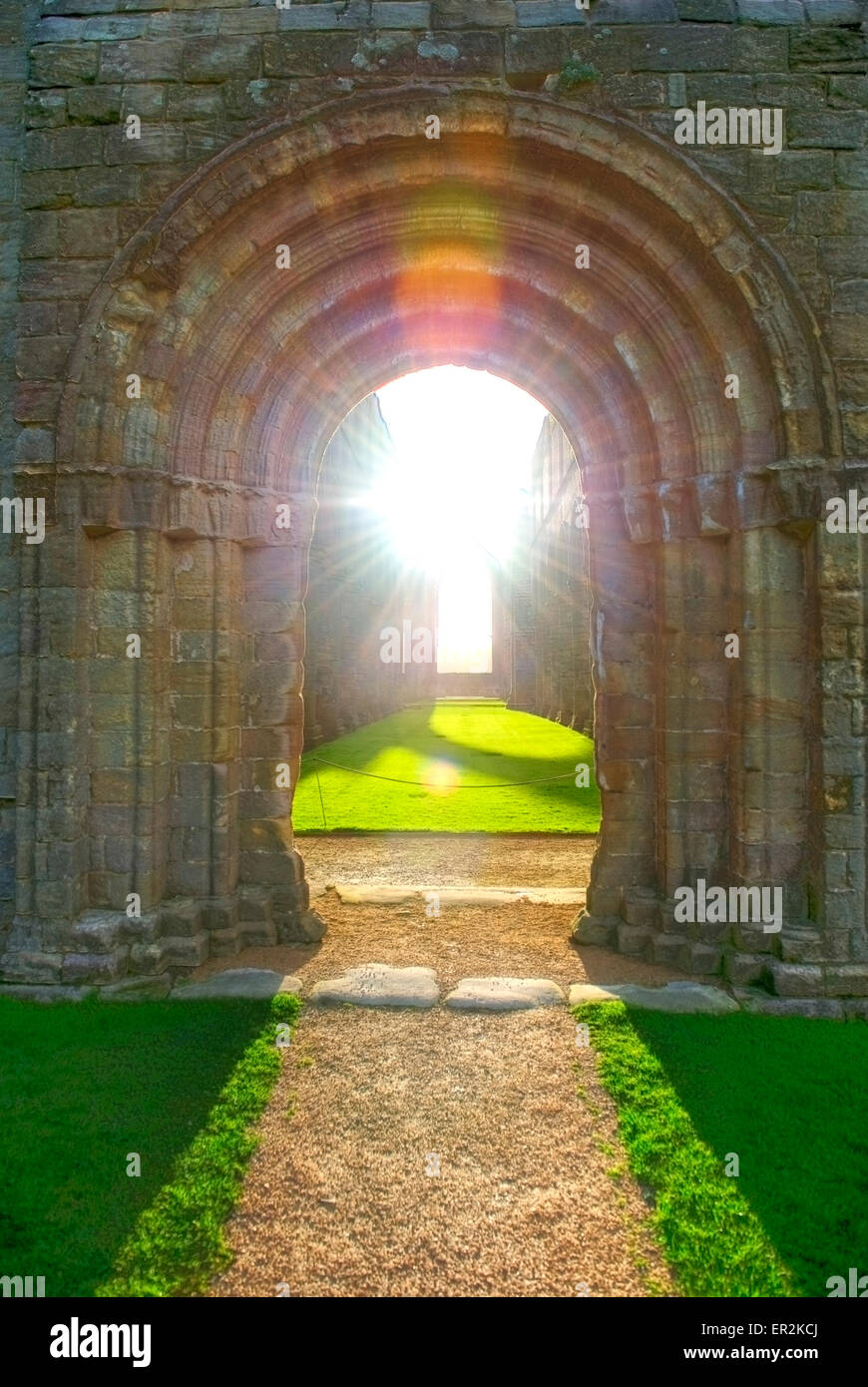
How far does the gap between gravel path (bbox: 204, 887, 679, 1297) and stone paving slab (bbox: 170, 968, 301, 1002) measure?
0.47 feet

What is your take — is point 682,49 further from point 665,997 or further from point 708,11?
point 665,997

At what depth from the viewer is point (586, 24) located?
4.57 meters

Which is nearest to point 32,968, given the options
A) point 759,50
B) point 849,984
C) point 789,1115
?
point 789,1115

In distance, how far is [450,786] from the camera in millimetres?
10430

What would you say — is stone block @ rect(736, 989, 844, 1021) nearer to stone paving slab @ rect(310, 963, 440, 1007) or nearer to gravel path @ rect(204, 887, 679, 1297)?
gravel path @ rect(204, 887, 679, 1297)

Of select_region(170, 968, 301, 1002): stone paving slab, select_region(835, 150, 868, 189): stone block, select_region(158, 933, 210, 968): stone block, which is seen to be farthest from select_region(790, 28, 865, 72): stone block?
select_region(158, 933, 210, 968): stone block

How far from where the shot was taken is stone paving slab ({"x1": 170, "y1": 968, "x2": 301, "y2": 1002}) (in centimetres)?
427

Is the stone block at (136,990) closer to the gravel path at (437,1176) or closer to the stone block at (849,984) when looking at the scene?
the gravel path at (437,1176)

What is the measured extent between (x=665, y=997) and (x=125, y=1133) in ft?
9.66

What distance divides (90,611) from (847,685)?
468 cm

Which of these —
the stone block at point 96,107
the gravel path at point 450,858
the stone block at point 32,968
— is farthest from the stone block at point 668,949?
the stone block at point 96,107

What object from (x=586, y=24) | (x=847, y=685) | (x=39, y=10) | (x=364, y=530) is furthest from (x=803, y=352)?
(x=364, y=530)

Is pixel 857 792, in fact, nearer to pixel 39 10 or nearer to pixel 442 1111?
pixel 442 1111

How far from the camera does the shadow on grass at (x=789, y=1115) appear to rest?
97.9 inches
